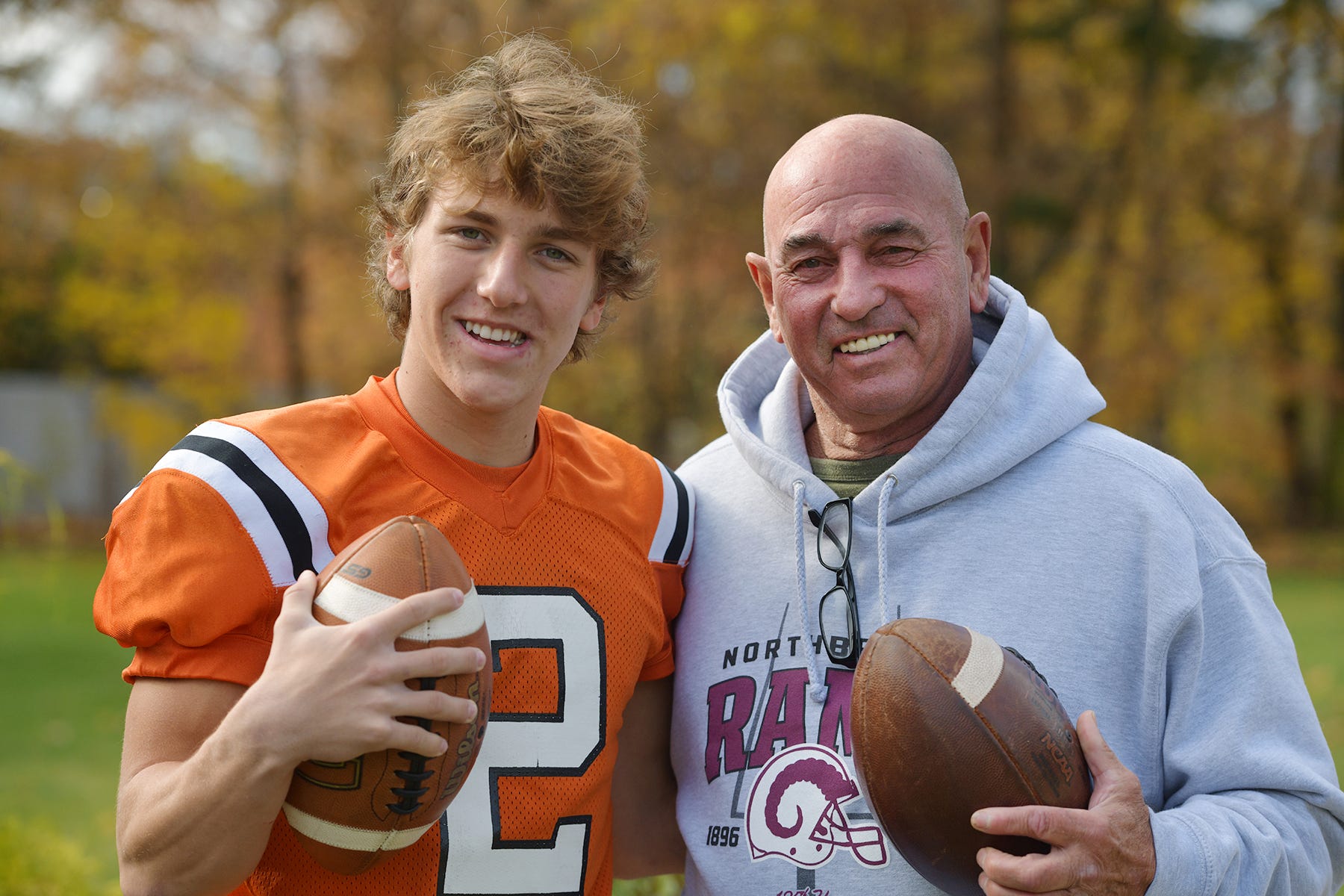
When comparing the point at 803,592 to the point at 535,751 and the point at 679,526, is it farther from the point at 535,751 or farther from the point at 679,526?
the point at 535,751

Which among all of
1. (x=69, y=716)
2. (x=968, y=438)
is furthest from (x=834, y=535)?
(x=69, y=716)

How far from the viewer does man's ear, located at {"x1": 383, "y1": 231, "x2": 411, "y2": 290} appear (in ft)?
8.64

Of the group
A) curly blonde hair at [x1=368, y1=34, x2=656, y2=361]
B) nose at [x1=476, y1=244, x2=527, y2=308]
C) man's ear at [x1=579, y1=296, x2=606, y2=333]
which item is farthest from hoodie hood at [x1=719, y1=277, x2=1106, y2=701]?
nose at [x1=476, y1=244, x2=527, y2=308]

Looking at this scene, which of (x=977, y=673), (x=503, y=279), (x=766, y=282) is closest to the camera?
(x=977, y=673)

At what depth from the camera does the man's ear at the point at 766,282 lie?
112 inches

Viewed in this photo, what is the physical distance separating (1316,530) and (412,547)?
19.6 meters

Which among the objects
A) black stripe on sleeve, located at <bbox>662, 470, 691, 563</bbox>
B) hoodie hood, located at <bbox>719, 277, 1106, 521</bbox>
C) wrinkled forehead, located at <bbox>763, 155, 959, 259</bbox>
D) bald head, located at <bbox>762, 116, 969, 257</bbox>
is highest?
bald head, located at <bbox>762, 116, 969, 257</bbox>

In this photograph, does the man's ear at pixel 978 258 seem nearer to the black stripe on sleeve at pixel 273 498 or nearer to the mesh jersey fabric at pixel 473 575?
the mesh jersey fabric at pixel 473 575

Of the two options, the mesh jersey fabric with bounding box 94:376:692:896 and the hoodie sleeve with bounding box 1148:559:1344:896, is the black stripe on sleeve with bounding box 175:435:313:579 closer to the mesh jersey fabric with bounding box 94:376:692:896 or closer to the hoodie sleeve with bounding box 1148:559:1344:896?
the mesh jersey fabric with bounding box 94:376:692:896

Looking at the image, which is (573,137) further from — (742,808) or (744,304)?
(744,304)

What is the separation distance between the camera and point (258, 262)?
47.9ft

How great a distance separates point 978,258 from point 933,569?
2.42 ft

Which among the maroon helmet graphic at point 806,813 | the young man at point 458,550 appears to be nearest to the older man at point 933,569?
the maroon helmet graphic at point 806,813

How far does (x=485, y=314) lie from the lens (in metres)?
2.40
